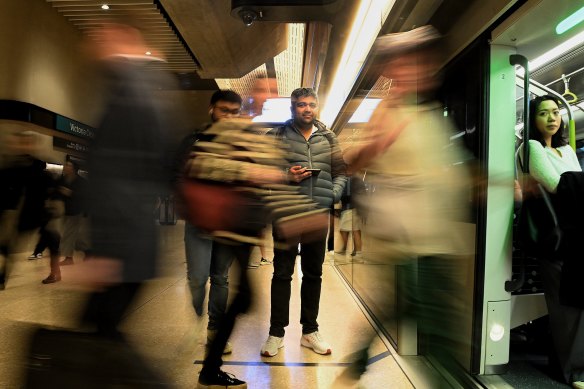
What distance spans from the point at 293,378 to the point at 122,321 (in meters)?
Answer: 0.97

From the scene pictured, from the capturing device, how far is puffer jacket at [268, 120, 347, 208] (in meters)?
2.52

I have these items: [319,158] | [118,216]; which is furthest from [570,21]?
[118,216]

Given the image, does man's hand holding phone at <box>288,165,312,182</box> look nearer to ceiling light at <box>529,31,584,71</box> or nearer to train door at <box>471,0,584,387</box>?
train door at <box>471,0,584,387</box>

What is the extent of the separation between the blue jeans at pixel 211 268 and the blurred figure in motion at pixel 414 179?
111 cm

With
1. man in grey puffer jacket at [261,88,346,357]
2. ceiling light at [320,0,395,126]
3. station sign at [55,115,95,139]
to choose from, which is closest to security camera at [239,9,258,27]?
ceiling light at [320,0,395,126]

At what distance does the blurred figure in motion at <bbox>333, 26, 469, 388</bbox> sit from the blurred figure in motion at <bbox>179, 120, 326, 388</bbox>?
0.47 meters

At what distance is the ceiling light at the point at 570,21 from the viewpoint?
1838 millimetres

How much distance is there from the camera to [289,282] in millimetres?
2564

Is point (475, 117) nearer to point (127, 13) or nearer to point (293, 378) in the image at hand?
point (293, 378)

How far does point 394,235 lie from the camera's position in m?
1.53

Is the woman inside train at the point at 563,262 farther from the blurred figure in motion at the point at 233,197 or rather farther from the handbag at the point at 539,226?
the blurred figure in motion at the point at 233,197

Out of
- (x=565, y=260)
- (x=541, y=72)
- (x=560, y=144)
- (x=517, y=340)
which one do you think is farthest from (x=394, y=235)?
(x=541, y=72)

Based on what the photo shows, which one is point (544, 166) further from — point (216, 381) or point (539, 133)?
point (216, 381)

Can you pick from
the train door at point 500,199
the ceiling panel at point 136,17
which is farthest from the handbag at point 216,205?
the ceiling panel at point 136,17
